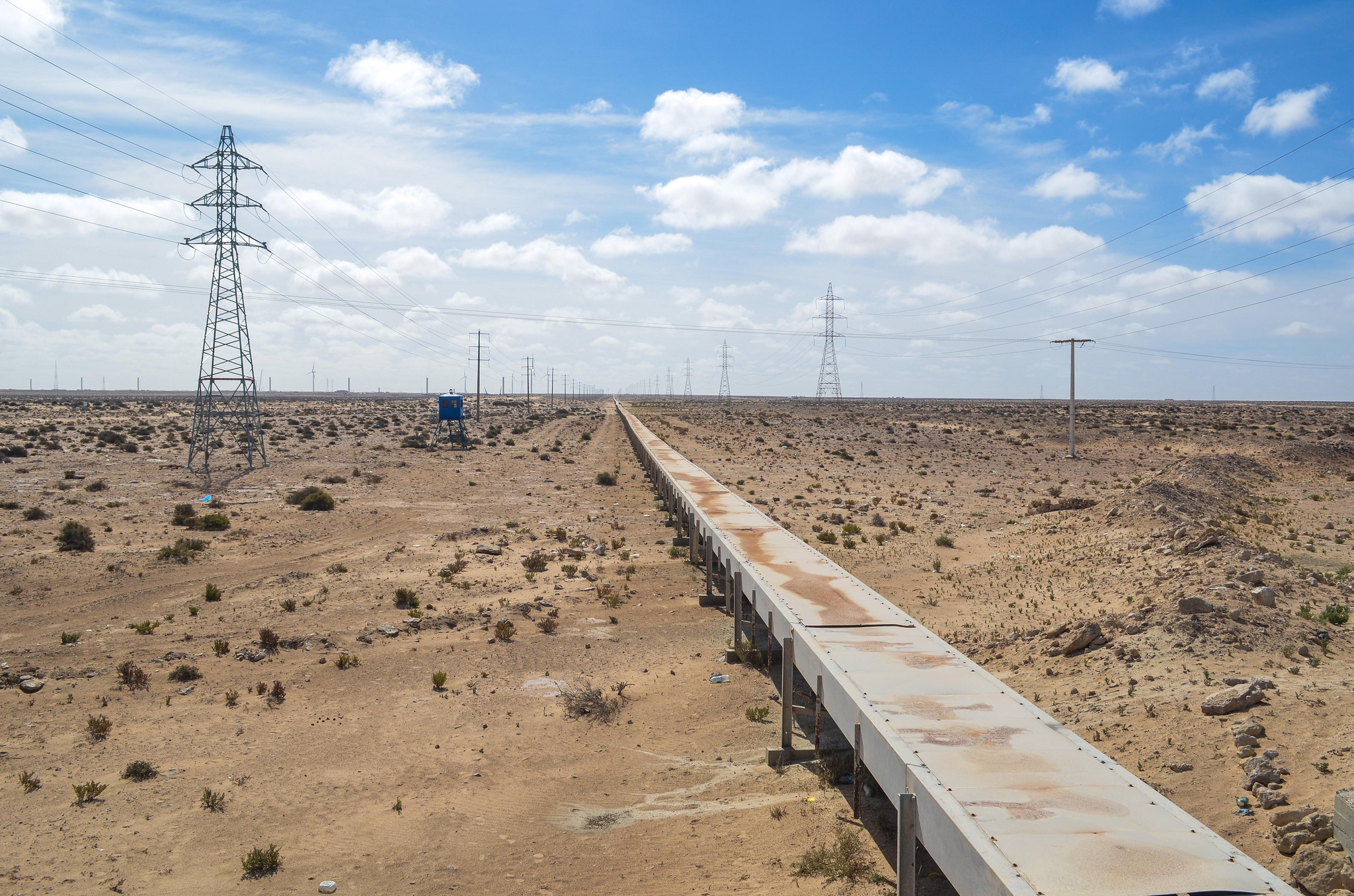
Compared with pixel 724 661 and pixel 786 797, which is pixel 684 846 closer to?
pixel 786 797

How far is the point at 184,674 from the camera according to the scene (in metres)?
11.7

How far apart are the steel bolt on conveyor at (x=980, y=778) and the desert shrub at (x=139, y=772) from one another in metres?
6.67

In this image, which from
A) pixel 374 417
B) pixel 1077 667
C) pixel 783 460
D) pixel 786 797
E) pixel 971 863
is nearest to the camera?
pixel 971 863

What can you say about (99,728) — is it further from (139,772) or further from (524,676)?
(524,676)

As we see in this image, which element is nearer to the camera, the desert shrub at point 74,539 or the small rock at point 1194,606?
the small rock at point 1194,606

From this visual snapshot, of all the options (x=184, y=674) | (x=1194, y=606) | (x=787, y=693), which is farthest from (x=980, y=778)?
(x=184, y=674)

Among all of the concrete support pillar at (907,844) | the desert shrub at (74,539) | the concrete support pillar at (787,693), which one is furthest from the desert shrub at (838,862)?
the desert shrub at (74,539)

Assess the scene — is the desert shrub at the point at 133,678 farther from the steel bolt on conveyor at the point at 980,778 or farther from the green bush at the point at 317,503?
the green bush at the point at 317,503

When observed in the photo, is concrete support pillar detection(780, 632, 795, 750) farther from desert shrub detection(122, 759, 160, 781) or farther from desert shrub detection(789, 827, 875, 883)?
desert shrub detection(122, 759, 160, 781)

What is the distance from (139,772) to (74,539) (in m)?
13.8

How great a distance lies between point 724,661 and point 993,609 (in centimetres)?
500

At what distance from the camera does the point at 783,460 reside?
4416 centimetres

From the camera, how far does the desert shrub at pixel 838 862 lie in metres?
6.61

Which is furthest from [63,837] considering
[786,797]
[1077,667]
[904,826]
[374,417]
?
[374,417]
